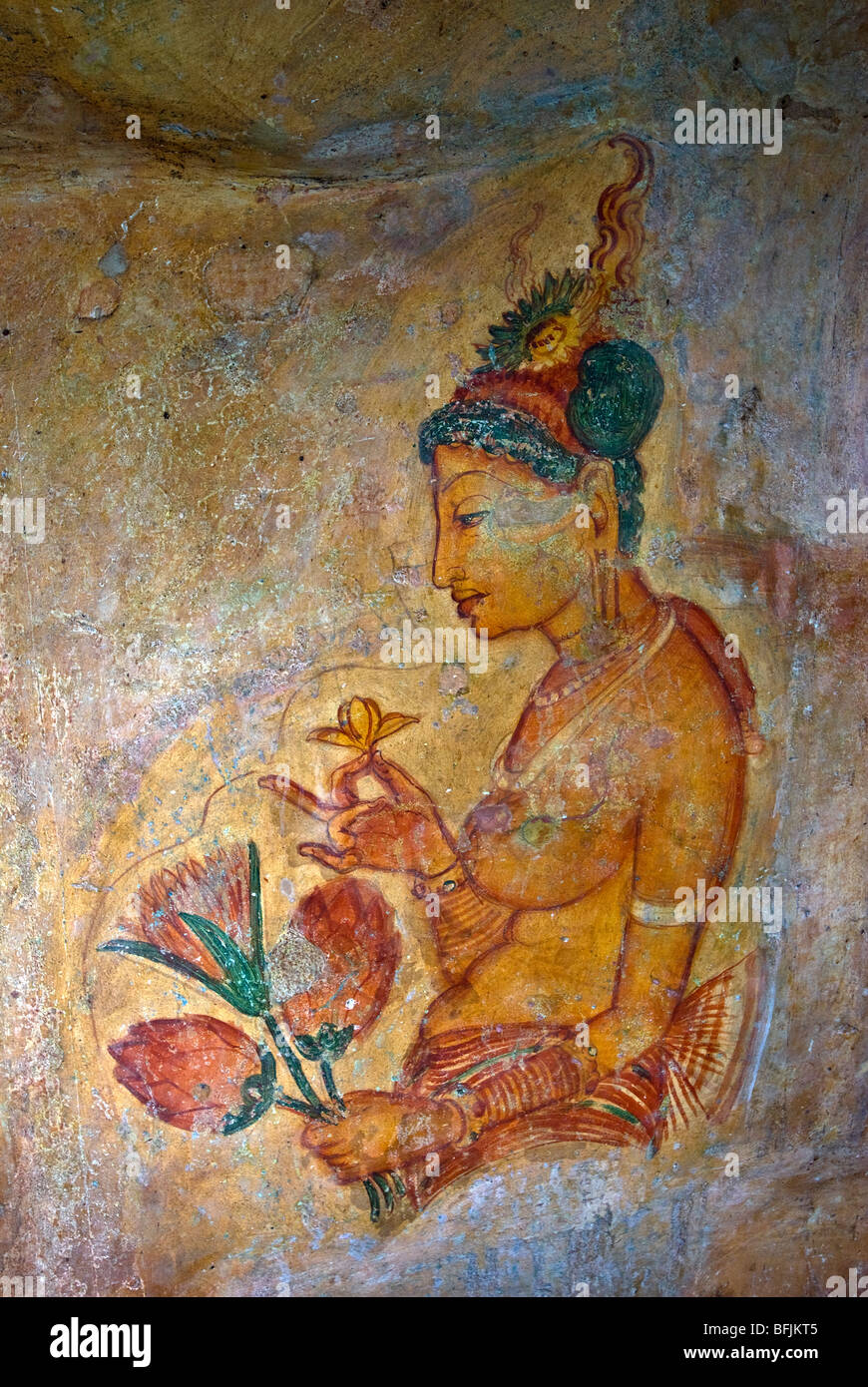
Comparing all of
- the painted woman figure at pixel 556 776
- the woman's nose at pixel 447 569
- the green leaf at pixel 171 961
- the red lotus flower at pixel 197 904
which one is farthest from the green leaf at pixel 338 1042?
the woman's nose at pixel 447 569

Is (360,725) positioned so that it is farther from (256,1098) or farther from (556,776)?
(256,1098)

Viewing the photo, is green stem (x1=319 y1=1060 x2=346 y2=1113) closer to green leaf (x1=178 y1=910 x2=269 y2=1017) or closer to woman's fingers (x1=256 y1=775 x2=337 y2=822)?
green leaf (x1=178 y1=910 x2=269 y2=1017)

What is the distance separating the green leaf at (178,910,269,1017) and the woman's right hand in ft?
2.26

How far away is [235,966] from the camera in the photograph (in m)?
6.00

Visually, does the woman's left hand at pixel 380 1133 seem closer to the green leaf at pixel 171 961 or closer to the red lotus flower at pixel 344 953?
the red lotus flower at pixel 344 953

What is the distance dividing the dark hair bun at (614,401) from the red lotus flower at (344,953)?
2975 mm

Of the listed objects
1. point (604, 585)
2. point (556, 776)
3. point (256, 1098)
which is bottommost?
point (256, 1098)

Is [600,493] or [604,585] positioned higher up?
[600,493]

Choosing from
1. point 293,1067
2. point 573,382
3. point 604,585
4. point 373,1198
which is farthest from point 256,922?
point 573,382

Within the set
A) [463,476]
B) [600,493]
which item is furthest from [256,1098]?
[600,493]

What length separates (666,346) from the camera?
6.09 m

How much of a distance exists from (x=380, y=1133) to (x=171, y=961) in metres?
1.61

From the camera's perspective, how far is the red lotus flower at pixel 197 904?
19.7 ft

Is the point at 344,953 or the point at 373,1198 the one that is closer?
the point at 344,953
